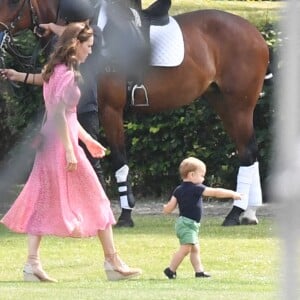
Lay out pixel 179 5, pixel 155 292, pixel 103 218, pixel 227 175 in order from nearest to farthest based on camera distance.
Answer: pixel 155 292, pixel 103 218, pixel 227 175, pixel 179 5

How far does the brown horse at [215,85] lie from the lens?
10656mm

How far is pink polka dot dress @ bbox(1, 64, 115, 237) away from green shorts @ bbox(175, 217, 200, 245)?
412mm

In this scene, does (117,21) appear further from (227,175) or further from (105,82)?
(227,175)

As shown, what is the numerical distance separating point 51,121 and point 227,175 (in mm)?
7085

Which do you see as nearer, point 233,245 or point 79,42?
point 79,42

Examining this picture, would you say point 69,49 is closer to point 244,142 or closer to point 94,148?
point 94,148

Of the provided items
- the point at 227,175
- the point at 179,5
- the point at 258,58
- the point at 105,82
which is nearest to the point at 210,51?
the point at 258,58

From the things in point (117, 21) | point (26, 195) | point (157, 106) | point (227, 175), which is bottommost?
point (227, 175)

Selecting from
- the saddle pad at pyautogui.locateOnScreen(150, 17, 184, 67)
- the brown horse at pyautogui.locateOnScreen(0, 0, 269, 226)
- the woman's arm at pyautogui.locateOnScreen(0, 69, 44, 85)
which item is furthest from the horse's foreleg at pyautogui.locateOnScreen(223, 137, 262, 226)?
the woman's arm at pyautogui.locateOnScreen(0, 69, 44, 85)

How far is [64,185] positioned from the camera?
6.28 metres

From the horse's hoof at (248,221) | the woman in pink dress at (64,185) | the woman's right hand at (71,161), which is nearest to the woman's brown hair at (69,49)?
the woman in pink dress at (64,185)

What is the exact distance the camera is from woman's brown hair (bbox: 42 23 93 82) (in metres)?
6.35

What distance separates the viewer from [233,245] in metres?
8.84

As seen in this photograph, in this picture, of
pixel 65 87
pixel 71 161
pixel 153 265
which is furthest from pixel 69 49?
pixel 153 265
